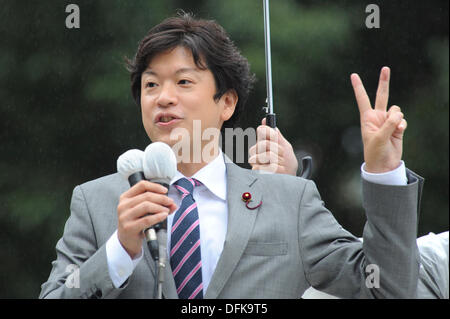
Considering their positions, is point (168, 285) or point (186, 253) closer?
point (168, 285)

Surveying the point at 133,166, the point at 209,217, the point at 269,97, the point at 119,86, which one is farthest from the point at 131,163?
the point at 119,86

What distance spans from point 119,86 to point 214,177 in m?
4.04

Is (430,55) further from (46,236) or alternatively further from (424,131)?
(46,236)

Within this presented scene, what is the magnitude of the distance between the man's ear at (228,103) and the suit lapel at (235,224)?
0.35m

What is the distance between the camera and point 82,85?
739 centimetres

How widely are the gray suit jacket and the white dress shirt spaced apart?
0.03 m

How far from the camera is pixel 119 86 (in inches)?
290

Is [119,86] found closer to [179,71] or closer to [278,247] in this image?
[179,71]

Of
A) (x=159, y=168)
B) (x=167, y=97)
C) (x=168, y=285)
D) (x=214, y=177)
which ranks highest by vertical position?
(x=167, y=97)

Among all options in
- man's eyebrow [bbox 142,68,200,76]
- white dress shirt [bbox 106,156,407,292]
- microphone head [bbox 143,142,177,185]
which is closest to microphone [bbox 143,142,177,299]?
microphone head [bbox 143,142,177,185]

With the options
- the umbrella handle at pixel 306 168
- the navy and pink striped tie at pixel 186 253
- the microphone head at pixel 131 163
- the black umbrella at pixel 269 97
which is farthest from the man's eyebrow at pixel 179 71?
the umbrella handle at pixel 306 168

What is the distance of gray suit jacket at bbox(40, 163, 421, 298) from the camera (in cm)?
297

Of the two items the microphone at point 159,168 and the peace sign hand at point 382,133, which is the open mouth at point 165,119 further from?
the peace sign hand at point 382,133

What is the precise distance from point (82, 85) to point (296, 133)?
185cm
